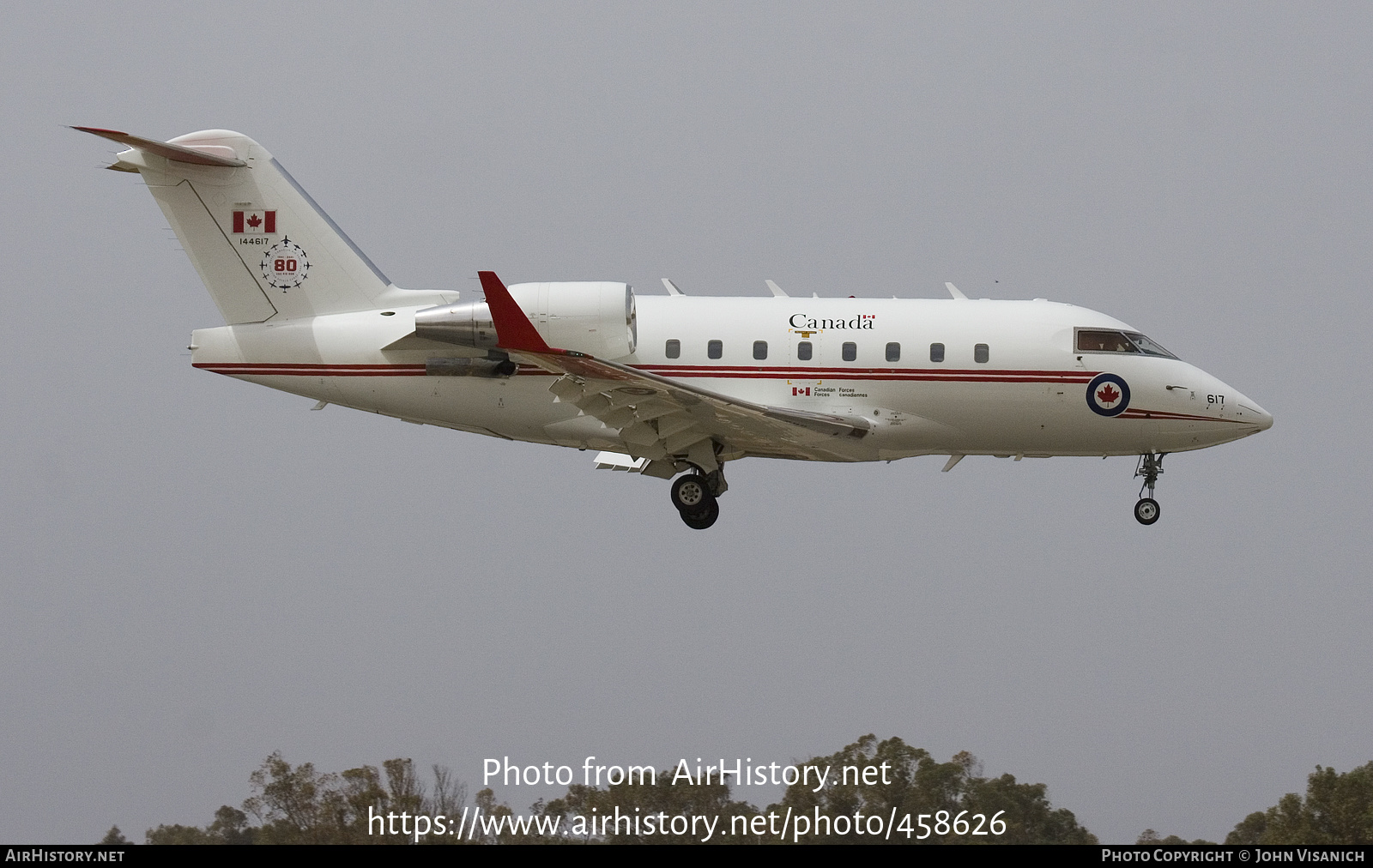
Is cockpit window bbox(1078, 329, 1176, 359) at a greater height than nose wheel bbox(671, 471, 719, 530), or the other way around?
cockpit window bbox(1078, 329, 1176, 359)

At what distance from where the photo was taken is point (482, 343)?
25078 mm

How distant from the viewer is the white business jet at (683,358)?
2569 centimetres

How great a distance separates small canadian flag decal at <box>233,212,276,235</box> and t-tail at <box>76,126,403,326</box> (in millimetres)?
14

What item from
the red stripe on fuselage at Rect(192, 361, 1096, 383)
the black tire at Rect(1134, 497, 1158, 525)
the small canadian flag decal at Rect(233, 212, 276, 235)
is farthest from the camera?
the black tire at Rect(1134, 497, 1158, 525)

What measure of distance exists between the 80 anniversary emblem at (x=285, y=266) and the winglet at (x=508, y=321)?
4.88m

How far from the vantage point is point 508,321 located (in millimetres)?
23250

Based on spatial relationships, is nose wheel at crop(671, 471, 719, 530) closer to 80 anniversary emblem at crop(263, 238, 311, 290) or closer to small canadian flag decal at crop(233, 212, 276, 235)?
80 anniversary emblem at crop(263, 238, 311, 290)

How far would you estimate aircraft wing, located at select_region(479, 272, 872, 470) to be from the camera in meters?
23.3

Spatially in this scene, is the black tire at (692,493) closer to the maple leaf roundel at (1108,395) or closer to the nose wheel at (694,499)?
the nose wheel at (694,499)

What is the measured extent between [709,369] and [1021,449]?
5250 mm

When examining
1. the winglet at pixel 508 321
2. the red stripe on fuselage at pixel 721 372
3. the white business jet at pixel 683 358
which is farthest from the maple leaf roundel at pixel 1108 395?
the winglet at pixel 508 321

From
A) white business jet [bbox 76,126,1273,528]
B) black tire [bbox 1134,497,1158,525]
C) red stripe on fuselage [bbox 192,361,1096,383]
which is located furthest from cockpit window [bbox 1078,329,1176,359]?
black tire [bbox 1134,497,1158,525]
